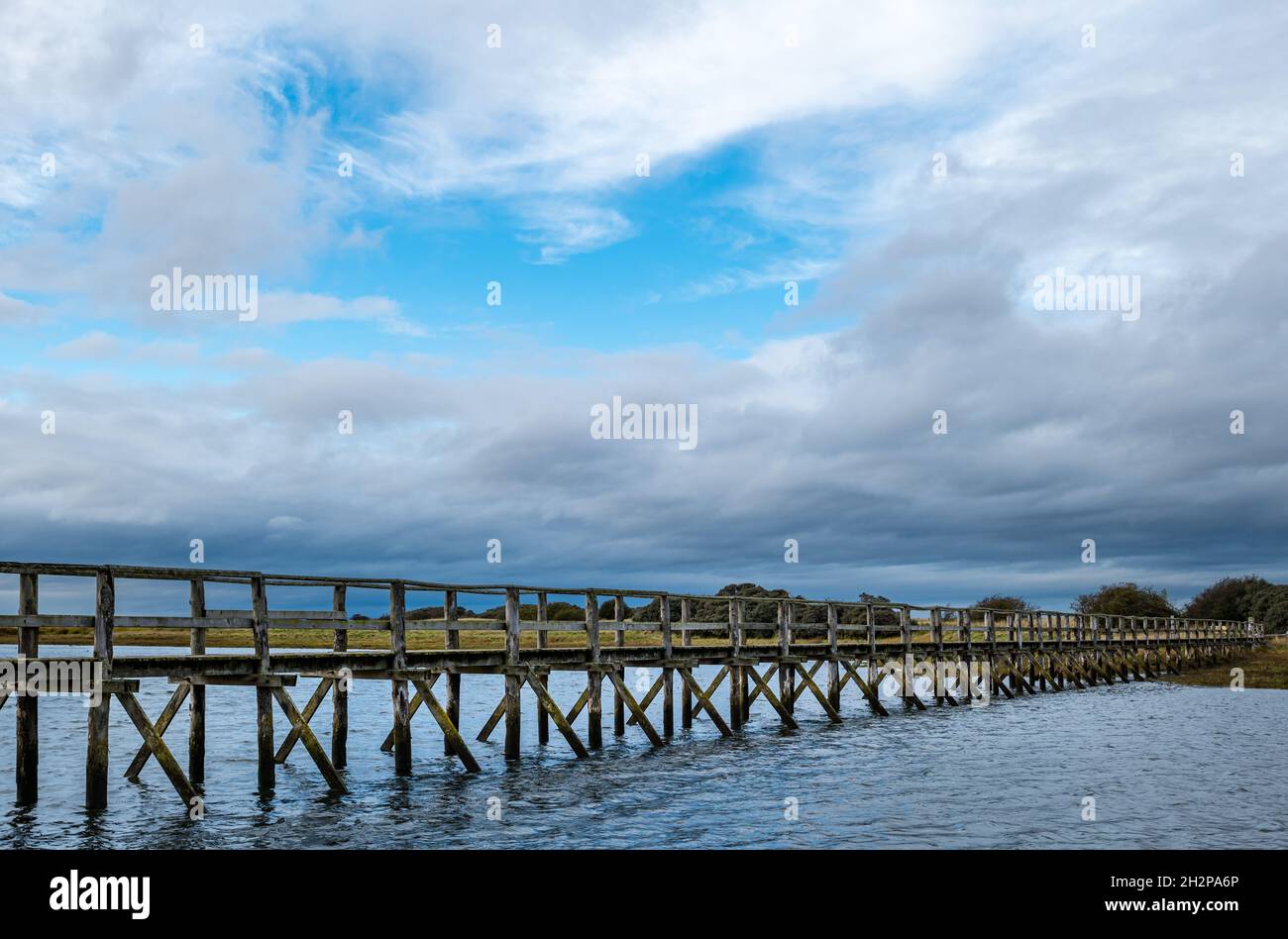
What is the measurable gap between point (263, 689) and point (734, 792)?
8974 millimetres

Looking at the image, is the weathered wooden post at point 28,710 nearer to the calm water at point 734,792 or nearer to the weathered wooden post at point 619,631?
the calm water at point 734,792

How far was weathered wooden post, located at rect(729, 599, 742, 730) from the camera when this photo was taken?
30969 millimetres

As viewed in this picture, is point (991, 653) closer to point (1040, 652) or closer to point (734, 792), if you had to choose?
point (1040, 652)

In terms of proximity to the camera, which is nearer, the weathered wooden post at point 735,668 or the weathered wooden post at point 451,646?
the weathered wooden post at point 451,646

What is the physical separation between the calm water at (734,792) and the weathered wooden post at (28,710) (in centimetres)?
63

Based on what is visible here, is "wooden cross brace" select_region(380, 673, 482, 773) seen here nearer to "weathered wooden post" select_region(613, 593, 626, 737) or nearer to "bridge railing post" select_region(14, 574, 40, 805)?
"weathered wooden post" select_region(613, 593, 626, 737)

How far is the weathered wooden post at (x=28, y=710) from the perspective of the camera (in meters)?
16.1

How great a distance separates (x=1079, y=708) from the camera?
44.5 m

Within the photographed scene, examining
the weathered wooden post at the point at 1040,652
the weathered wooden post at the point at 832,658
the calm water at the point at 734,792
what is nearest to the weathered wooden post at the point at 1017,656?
the weathered wooden post at the point at 1040,652

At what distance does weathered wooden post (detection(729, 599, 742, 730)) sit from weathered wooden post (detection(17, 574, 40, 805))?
56.2 ft

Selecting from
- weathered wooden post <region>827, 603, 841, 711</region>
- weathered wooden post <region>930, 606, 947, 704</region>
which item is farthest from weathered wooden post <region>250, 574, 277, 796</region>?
weathered wooden post <region>930, 606, 947, 704</region>

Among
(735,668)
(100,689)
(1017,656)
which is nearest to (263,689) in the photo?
(100,689)
